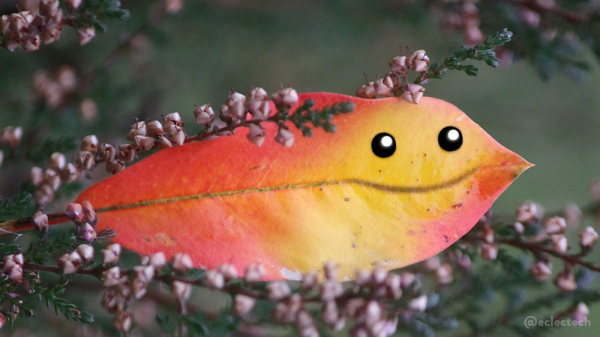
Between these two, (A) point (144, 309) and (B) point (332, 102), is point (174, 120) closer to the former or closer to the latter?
(B) point (332, 102)

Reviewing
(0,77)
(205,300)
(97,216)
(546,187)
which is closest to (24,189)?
(97,216)

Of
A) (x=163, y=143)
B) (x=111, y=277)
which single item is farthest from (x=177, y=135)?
(x=111, y=277)

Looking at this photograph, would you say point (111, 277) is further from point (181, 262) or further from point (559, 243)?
point (559, 243)

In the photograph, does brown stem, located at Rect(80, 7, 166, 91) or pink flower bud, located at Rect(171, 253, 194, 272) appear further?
brown stem, located at Rect(80, 7, 166, 91)

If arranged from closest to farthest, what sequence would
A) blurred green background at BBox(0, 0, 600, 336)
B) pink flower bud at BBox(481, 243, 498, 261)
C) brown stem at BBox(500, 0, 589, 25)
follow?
pink flower bud at BBox(481, 243, 498, 261), brown stem at BBox(500, 0, 589, 25), blurred green background at BBox(0, 0, 600, 336)

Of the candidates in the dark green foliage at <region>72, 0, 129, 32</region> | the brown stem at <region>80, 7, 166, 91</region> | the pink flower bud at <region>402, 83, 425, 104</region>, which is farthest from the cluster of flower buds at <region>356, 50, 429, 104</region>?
the brown stem at <region>80, 7, 166, 91</region>

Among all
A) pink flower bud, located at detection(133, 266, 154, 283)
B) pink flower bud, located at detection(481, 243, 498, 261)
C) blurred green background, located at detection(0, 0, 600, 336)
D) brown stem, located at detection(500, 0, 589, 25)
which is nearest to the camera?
pink flower bud, located at detection(133, 266, 154, 283)

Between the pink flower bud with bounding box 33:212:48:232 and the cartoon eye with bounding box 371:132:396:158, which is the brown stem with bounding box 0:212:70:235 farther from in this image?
the cartoon eye with bounding box 371:132:396:158
